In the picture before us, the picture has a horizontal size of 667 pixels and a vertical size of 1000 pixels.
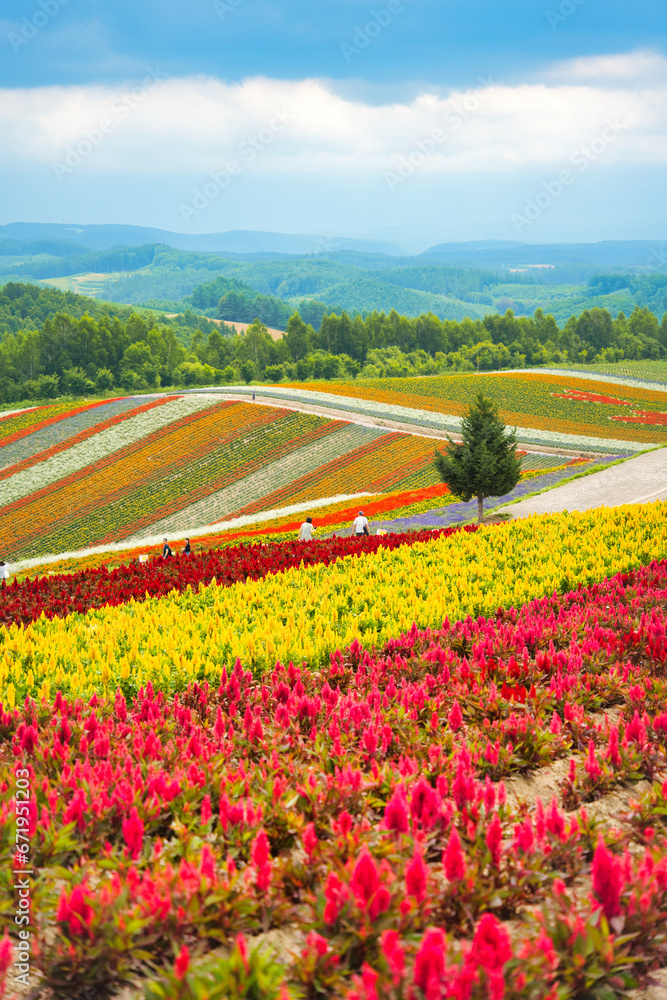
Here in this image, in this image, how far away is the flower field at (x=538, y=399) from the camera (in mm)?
58031

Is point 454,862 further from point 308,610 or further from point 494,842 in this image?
point 308,610

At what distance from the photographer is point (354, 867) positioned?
140 inches

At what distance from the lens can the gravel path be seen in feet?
94.8

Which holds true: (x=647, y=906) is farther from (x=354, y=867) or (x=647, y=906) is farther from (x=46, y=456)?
(x=46, y=456)

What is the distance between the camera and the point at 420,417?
57.6 m

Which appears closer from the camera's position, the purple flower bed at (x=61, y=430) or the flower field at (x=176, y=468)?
the flower field at (x=176, y=468)

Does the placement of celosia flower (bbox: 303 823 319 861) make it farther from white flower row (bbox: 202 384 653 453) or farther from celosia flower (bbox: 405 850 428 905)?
white flower row (bbox: 202 384 653 453)

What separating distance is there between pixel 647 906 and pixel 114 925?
2.56 m

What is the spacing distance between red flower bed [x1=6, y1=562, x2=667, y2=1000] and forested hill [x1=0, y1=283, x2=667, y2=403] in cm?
9889

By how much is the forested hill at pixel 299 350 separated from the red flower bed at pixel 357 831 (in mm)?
98885

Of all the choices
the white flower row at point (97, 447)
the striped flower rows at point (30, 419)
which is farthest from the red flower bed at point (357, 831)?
the striped flower rows at point (30, 419)

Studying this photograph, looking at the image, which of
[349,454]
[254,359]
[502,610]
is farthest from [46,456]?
[254,359]

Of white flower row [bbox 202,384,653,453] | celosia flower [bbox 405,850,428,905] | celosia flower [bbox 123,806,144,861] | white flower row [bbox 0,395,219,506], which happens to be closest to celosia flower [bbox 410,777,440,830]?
→ celosia flower [bbox 405,850,428,905]

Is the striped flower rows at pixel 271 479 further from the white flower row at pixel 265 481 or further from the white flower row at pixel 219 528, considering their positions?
the white flower row at pixel 219 528
